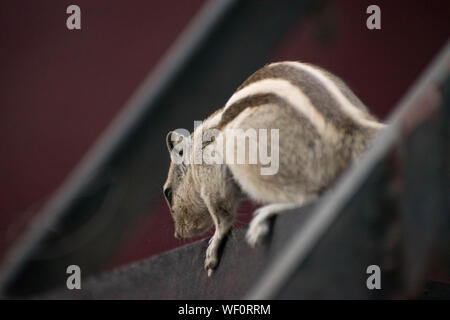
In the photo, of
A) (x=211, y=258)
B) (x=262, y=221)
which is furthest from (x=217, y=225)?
(x=262, y=221)

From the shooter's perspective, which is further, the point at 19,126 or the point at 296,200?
the point at 19,126

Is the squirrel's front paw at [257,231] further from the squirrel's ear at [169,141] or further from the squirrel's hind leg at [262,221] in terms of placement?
the squirrel's ear at [169,141]

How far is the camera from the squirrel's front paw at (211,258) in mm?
778

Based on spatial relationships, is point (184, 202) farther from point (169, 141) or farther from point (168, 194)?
point (169, 141)

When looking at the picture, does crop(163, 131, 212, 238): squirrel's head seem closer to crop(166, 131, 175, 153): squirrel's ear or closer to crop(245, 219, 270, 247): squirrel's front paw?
crop(166, 131, 175, 153): squirrel's ear

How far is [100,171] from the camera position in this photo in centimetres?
83

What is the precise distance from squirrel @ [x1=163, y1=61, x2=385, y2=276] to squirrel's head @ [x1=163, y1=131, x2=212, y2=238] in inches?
0.8

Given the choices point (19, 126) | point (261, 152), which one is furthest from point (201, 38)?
point (19, 126)

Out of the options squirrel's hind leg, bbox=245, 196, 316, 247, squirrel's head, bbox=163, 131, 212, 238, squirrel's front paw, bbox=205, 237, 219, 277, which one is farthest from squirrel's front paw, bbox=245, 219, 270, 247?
squirrel's head, bbox=163, 131, 212, 238

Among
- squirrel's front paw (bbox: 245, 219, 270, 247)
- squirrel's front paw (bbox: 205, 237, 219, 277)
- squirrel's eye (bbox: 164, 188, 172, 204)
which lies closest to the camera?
squirrel's front paw (bbox: 245, 219, 270, 247)

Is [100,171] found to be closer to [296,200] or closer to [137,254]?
[137,254]

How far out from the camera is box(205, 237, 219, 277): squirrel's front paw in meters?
0.78

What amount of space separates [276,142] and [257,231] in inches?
4.8
